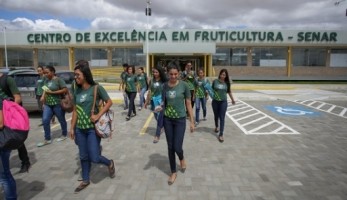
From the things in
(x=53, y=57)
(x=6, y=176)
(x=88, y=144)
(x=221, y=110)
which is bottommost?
(x=6, y=176)

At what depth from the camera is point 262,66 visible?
31.5 meters

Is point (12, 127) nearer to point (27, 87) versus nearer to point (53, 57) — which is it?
point (27, 87)

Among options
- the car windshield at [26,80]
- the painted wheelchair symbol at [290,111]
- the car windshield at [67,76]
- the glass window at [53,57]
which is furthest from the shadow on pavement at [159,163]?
the glass window at [53,57]

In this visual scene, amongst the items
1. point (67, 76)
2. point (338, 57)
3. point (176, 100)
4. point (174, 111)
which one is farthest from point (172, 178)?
point (338, 57)

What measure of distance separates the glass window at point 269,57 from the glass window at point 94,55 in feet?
53.8

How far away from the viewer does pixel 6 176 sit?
3514 mm

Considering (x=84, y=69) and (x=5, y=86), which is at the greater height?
(x=84, y=69)

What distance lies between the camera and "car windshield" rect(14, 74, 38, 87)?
9945 mm

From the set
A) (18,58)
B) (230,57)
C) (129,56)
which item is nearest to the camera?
(230,57)

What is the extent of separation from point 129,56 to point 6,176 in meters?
29.6

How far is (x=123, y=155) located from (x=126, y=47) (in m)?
27.5

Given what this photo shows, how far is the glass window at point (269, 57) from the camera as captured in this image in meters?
31.4

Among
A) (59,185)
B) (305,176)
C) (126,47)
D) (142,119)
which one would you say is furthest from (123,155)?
(126,47)

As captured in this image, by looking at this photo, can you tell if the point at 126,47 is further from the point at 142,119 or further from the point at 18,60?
the point at 142,119
